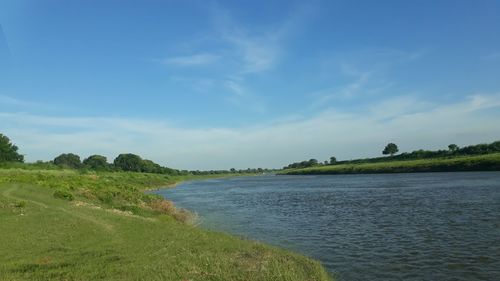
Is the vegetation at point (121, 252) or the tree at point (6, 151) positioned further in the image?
the tree at point (6, 151)

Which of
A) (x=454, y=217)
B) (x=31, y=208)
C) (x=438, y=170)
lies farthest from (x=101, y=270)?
(x=438, y=170)

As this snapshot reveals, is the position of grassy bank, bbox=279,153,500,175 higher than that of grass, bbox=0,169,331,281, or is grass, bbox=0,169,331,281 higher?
grassy bank, bbox=279,153,500,175

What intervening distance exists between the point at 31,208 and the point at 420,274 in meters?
26.9

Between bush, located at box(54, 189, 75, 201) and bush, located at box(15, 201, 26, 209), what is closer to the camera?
bush, located at box(15, 201, 26, 209)

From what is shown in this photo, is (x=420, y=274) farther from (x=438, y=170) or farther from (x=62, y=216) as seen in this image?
(x=438, y=170)

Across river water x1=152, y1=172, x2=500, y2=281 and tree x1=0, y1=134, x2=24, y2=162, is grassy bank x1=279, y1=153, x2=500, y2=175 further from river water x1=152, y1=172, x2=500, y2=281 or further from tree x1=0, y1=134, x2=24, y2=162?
tree x1=0, y1=134, x2=24, y2=162

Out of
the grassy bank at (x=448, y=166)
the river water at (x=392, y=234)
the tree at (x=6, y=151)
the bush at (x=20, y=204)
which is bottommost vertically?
the river water at (x=392, y=234)

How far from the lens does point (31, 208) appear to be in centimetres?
3266

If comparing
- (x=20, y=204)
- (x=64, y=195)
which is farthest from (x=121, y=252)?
(x=64, y=195)

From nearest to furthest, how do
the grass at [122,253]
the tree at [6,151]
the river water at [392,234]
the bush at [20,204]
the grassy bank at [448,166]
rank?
the grass at [122,253] → the river water at [392,234] → the bush at [20,204] → the grassy bank at [448,166] → the tree at [6,151]

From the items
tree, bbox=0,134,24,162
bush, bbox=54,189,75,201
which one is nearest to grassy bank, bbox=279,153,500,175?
bush, bbox=54,189,75,201

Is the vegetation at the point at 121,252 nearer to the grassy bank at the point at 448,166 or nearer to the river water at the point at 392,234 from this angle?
the river water at the point at 392,234

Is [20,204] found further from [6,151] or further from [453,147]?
[453,147]

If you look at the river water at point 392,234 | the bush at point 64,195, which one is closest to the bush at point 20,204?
the bush at point 64,195
